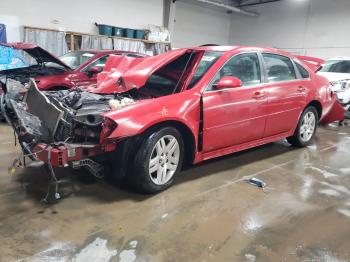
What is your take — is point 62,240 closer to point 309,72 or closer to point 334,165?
point 334,165

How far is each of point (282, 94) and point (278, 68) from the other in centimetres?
36

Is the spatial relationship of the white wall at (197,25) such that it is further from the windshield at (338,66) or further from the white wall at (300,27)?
the windshield at (338,66)

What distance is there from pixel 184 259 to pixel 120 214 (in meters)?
0.80

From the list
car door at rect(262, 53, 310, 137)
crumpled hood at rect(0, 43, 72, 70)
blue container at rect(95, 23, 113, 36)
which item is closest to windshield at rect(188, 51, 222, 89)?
car door at rect(262, 53, 310, 137)

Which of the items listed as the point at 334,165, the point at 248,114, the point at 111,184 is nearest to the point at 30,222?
the point at 111,184

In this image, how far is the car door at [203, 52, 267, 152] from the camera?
3.56 m

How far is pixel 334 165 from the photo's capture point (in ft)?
14.8

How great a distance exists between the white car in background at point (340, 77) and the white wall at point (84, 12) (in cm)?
714

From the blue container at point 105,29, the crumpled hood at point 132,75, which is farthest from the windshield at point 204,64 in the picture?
the blue container at point 105,29

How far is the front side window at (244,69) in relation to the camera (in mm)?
3756

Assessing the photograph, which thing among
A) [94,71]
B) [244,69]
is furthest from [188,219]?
Answer: [94,71]

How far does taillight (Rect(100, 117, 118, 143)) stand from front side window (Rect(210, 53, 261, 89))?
4.34 ft

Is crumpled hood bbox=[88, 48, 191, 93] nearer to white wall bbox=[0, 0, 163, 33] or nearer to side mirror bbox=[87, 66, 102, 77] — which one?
side mirror bbox=[87, 66, 102, 77]

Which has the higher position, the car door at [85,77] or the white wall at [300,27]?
the white wall at [300,27]
